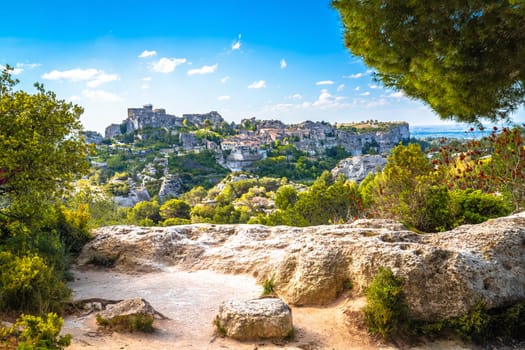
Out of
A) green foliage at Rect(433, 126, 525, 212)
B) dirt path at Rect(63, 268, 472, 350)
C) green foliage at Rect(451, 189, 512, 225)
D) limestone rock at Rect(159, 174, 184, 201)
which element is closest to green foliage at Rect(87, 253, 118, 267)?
dirt path at Rect(63, 268, 472, 350)

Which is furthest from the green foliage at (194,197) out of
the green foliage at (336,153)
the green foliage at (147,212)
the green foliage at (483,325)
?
the green foliage at (336,153)

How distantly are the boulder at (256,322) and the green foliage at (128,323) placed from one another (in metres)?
1.23

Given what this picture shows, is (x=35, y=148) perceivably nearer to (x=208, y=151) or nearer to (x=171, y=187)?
(x=171, y=187)

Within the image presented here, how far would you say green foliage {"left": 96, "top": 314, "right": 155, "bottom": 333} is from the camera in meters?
6.03

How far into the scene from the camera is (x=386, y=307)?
6.00m

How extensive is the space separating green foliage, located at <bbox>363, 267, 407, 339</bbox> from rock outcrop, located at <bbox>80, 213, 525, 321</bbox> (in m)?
0.22

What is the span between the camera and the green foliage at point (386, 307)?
5.93 m

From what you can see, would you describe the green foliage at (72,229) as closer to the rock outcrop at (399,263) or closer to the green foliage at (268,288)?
the rock outcrop at (399,263)

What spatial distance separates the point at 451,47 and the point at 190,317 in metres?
6.50

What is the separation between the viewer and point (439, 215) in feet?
42.9

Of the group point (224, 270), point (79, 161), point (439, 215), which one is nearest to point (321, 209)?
point (439, 215)

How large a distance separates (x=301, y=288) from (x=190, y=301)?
2520mm

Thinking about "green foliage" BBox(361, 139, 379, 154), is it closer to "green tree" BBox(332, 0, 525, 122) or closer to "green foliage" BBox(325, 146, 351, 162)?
"green foliage" BBox(325, 146, 351, 162)

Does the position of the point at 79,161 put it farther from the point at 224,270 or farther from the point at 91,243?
the point at 224,270
